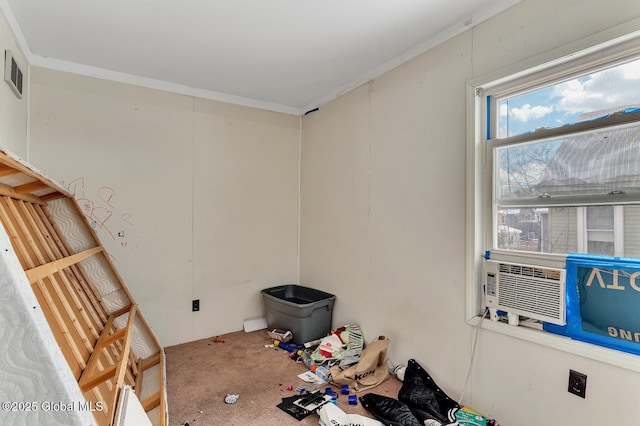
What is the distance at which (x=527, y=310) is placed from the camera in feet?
5.69

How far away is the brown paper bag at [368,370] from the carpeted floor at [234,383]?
0.06 meters

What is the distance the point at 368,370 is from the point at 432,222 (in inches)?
48.0

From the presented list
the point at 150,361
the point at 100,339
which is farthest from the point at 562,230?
the point at 150,361

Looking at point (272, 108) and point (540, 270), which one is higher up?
point (272, 108)

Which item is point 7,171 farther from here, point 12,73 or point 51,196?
point 12,73

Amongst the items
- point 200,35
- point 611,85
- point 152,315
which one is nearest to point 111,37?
point 200,35

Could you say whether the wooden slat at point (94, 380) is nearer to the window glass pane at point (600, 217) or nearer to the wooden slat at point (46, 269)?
the wooden slat at point (46, 269)

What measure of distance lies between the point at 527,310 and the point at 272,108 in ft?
9.91

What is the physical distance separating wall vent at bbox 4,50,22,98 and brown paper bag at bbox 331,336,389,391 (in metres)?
2.93

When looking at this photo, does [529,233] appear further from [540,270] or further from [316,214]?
[316,214]

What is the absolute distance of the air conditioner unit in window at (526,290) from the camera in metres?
1.63

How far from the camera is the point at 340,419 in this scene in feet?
6.03

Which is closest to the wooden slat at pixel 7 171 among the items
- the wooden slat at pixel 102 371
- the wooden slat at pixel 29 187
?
the wooden slat at pixel 29 187

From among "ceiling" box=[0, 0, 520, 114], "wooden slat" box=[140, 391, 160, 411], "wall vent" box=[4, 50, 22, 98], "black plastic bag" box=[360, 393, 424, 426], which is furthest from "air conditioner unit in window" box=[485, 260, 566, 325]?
"wall vent" box=[4, 50, 22, 98]
